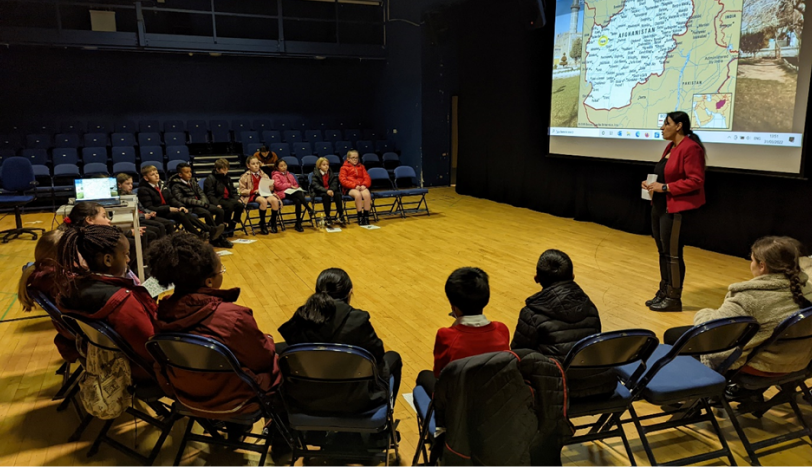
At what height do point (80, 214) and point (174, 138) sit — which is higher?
point (174, 138)

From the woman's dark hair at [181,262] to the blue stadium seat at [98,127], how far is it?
11.4 meters

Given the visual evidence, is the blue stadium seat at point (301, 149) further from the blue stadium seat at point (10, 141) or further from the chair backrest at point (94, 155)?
the blue stadium seat at point (10, 141)

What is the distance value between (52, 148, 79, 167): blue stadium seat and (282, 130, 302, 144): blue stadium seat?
420 centimetres

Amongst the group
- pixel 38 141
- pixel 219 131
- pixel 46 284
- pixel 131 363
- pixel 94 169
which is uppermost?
pixel 219 131

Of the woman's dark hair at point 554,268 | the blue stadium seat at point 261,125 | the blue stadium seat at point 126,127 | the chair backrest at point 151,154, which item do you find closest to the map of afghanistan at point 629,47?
the woman's dark hair at point 554,268

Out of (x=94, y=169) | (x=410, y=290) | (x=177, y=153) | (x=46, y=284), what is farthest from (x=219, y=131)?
(x=46, y=284)

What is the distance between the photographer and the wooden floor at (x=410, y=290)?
8.17 feet

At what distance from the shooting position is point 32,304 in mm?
2793

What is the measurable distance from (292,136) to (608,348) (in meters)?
11.3

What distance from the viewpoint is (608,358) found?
1997mm

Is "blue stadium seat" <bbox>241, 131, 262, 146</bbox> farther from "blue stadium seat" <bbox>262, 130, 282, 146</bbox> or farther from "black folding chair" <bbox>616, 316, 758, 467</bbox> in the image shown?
"black folding chair" <bbox>616, 316, 758, 467</bbox>

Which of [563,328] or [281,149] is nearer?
[563,328]

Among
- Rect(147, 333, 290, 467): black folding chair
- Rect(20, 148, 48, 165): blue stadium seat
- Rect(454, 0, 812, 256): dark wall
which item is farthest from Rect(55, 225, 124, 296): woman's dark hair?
Rect(20, 148, 48, 165): blue stadium seat

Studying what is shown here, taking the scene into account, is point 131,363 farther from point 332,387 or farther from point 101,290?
point 332,387
